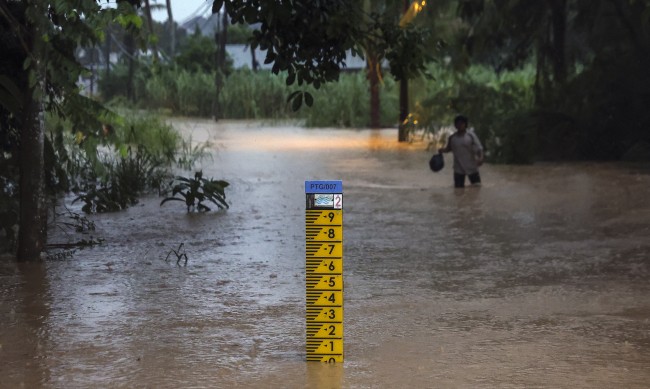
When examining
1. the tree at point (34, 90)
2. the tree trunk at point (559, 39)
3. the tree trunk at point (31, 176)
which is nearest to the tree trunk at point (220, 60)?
the tree trunk at point (559, 39)

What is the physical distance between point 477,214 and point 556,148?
9.20m

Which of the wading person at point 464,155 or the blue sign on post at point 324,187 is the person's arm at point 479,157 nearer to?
the wading person at point 464,155

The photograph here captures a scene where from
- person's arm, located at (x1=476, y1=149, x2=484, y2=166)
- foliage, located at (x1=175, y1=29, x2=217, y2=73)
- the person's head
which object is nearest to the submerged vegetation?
the person's head

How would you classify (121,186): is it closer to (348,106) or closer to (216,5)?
(216,5)

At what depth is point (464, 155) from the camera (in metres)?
19.0

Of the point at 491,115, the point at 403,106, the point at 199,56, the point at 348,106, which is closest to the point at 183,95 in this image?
the point at 348,106

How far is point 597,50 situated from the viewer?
24.6 m

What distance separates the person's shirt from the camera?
19.0 metres

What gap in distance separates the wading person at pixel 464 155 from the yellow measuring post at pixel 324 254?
11.9 meters

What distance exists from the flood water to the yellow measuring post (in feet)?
1.25

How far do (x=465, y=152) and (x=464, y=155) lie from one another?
0.07m

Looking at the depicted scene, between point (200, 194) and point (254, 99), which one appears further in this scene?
point (254, 99)

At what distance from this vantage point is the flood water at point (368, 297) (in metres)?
7.43

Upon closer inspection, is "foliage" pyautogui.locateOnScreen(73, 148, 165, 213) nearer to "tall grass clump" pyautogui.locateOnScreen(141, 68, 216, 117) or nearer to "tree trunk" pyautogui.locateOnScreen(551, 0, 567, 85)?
"tree trunk" pyautogui.locateOnScreen(551, 0, 567, 85)
